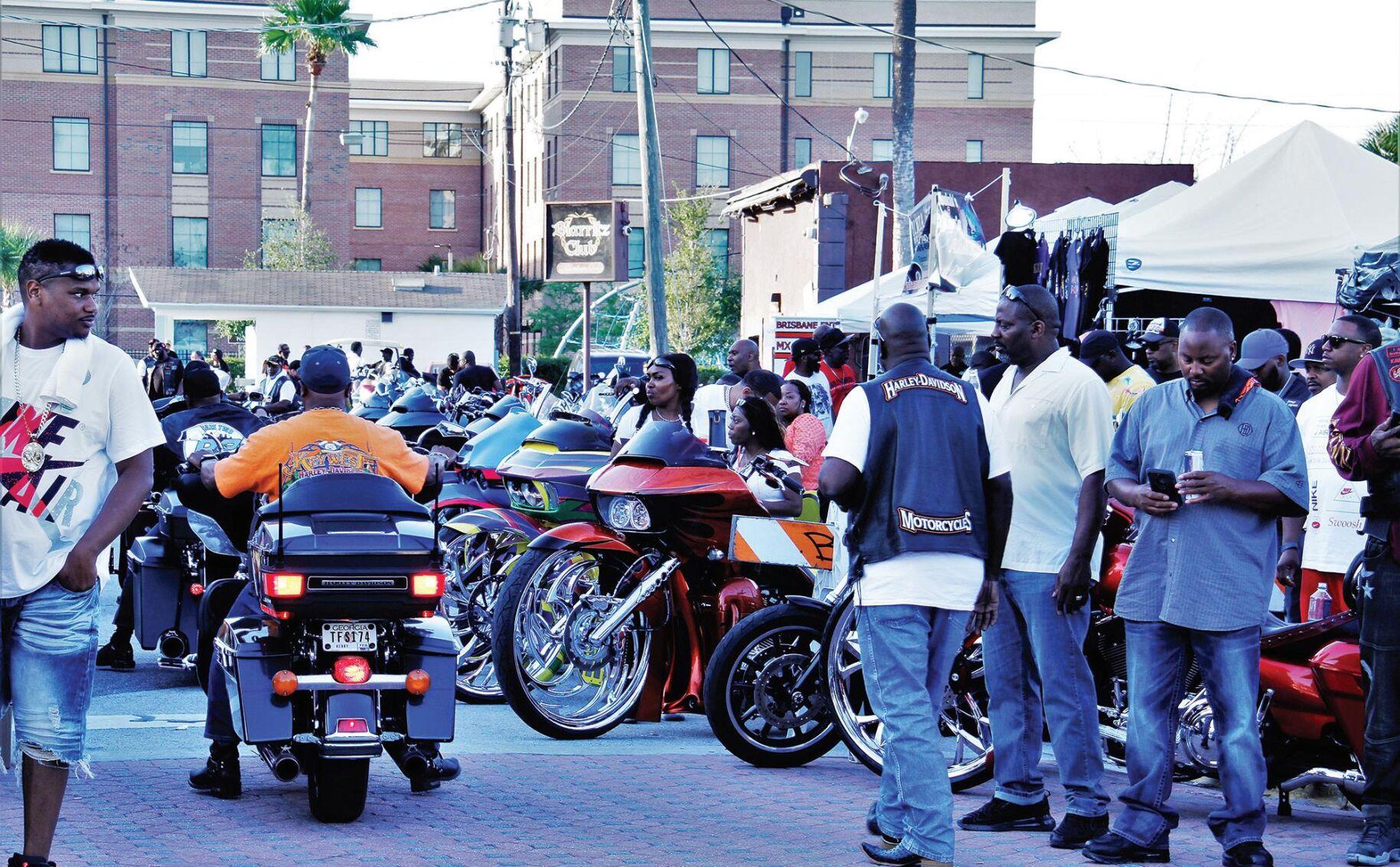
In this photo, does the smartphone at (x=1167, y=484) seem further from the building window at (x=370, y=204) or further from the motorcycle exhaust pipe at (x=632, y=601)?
the building window at (x=370, y=204)

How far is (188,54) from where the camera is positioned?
63.2 metres

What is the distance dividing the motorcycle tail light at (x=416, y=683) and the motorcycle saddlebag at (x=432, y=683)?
0.03 meters

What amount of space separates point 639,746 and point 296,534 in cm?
267

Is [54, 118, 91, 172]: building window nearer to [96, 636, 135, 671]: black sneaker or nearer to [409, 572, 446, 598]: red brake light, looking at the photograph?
[96, 636, 135, 671]: black sneaker

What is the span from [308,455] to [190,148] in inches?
2375

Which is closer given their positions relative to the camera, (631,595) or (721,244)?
(631,595)

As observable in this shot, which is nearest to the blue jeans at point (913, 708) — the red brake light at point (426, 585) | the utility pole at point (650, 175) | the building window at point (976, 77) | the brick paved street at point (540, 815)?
the brick paved street at point (540, 815)

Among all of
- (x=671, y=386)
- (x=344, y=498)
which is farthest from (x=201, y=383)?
(x=344, y=498)

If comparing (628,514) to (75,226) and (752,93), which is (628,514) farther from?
(752,93)

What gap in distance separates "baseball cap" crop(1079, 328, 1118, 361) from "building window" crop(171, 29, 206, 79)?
57.4 metres

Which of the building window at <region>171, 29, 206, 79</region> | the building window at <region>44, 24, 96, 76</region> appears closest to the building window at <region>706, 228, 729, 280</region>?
the building window at <region>171, 29, 206, 79</region>

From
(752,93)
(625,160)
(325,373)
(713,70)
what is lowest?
(325,373)

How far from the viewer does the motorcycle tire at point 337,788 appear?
6465mm

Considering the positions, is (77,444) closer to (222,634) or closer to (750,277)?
(222,634)
